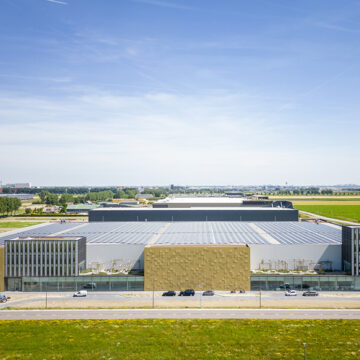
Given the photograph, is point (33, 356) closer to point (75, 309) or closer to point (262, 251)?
point (75, 309)

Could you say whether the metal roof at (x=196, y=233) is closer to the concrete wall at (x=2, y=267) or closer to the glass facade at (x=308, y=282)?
the concrete wall at (x=2, y=267)

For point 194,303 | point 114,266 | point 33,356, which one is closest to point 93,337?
point 33,356

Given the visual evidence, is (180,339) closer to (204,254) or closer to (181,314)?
(181,314)

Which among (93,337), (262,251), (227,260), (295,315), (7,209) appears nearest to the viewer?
(93,337)

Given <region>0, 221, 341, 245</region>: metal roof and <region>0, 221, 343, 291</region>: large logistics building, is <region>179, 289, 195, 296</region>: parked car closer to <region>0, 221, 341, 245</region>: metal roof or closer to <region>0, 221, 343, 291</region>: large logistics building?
<region>0, 221, 343, 291</region>: large logistics building

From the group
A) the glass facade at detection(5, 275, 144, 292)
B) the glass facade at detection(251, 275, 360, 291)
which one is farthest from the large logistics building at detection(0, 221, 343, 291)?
Result: the glass facade at detection(251, 275, 360, 291)

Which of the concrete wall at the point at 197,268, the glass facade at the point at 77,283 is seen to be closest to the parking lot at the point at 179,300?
the glass facade at the point at 77,283

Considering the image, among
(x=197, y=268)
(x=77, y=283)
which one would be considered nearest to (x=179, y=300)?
(x=197, y=268)
